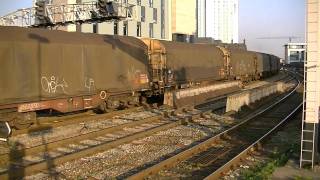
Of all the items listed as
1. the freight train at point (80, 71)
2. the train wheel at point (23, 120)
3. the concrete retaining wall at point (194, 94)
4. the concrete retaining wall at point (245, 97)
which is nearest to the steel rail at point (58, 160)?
the freight train at point (80, 71)

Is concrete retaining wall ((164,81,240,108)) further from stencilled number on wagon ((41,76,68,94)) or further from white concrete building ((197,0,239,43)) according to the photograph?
white concrete building ((197,0,239,43))

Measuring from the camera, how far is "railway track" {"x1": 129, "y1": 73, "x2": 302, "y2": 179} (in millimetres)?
9398

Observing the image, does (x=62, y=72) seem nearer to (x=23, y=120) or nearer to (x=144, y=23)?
(x=23, y=120)

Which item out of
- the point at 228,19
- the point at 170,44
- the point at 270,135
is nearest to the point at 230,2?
the point at 228,19

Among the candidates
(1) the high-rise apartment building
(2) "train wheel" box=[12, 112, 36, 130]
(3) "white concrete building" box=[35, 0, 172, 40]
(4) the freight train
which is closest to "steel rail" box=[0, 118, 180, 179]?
(4) the freight train

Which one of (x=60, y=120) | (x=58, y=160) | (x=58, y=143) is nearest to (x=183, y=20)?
(x=60, y=120)

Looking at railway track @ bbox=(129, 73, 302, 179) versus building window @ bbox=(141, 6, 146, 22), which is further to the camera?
building window @ bbox=(141, 6, 146, 22)

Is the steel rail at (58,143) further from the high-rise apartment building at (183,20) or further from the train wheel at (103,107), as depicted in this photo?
the high-rise apartment building at (183,20)

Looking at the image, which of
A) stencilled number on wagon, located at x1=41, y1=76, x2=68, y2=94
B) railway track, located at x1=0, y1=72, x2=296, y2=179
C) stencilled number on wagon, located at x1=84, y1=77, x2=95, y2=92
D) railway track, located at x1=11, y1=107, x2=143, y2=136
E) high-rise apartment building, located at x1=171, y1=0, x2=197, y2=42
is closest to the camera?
railway track, located at x1=0, y1=72, x2=296, y2=179

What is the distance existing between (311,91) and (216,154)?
296 centimetres

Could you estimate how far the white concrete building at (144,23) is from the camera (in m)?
52.8

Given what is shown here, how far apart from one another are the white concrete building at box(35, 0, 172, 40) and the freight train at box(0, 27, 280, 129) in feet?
91.5

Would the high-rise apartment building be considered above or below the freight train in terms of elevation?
above

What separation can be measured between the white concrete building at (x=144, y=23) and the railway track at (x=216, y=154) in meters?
37.3
